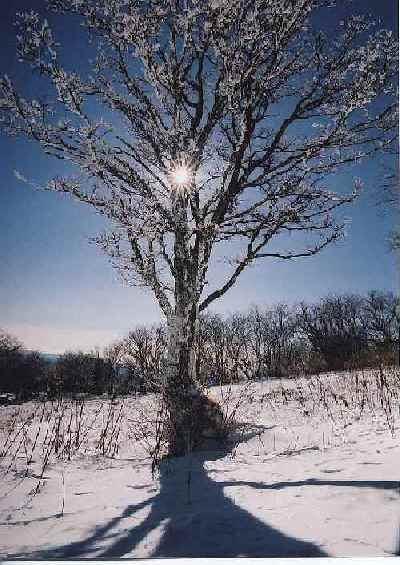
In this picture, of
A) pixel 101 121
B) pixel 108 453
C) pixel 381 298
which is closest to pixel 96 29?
pixel 101 121

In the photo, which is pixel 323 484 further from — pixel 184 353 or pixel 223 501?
pixel 184 353

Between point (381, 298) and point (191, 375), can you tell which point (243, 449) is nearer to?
point (191, 375)

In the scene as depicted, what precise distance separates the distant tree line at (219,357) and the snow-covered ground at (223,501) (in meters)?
1.47

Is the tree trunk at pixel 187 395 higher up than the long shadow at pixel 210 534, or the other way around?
the tree trunk at pixel 187 395

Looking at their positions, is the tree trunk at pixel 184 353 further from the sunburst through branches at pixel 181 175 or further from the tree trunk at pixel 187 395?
the sunburst through branches at pixel 181 175

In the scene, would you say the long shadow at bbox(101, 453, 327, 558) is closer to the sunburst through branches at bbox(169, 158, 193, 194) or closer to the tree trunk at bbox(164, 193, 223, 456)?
the tree trunk at bbox(164, 193, 223, 456)

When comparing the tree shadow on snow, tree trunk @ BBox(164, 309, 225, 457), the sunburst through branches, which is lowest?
the tree shadow on snow

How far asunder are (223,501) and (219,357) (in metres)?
7.05

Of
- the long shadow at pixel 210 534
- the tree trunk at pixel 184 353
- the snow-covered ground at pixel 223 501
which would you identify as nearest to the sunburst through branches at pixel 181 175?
the tree trunk at pixel 184 353

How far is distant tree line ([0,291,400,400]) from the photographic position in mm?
7026

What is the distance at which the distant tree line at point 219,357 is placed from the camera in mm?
7026

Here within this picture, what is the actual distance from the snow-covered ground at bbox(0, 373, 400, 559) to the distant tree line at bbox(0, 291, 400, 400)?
1474 millimetres

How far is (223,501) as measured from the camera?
8.35ft

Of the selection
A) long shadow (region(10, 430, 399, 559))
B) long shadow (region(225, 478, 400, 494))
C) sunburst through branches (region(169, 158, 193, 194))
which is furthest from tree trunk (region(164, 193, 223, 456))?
long shadow (region(10, 430, 399, 559))
